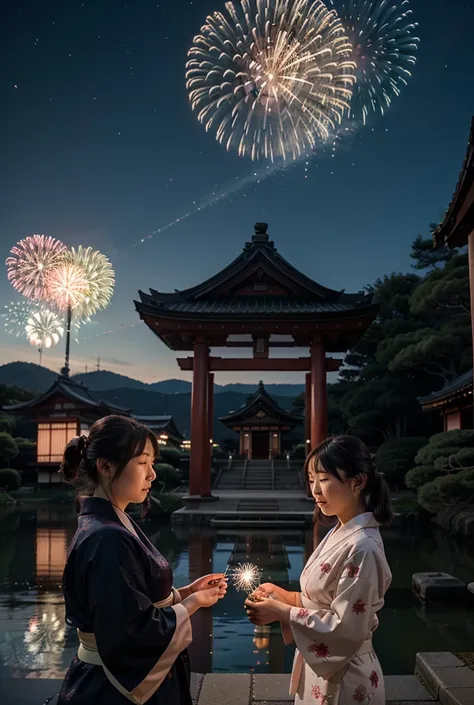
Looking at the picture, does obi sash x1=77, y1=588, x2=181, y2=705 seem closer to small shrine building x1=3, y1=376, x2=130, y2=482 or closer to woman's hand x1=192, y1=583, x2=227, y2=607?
woman's hand x1=192, y1=583, x2=227, y2=607

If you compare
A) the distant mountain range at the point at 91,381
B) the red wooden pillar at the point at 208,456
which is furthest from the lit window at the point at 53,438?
the distant mountain range at the point at 91,381


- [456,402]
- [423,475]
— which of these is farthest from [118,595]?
[456,402]

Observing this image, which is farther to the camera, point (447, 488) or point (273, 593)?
point (447, 488)

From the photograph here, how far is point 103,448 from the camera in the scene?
2.18 metres

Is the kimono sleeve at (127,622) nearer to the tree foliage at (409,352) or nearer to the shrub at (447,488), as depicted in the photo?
the shrub at (447,488)

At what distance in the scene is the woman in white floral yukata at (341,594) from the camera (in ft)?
7.04

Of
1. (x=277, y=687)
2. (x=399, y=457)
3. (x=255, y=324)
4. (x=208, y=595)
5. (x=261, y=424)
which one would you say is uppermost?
(x=255, y=324)

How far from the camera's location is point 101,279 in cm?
3131

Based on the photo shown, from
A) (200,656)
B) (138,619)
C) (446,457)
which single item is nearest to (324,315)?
(446,457)

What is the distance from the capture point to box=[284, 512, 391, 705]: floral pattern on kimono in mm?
2131

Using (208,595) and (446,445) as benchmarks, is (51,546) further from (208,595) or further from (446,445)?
(208,595)

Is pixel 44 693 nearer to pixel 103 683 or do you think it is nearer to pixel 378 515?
pixel 103 683

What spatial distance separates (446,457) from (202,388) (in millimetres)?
7297

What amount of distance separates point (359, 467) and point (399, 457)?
64.4ft
